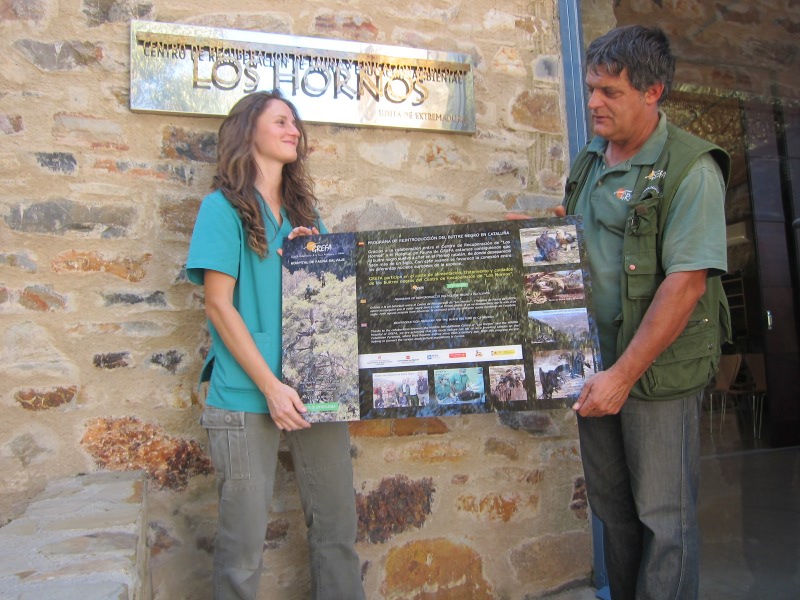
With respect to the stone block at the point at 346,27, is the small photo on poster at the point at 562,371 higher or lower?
lower

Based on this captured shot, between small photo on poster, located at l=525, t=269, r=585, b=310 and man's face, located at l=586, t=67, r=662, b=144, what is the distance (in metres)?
0.48

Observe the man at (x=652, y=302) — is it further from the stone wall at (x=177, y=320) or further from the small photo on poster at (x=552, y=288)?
the stone wall at (x=177, y=320)

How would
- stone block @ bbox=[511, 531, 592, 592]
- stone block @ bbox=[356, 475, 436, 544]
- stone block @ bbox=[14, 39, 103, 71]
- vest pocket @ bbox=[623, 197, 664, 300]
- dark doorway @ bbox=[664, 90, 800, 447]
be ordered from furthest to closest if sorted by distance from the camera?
dark doorway @ bbox=[664, 90, 800, 447]
stone block @ bbox=[511, 531, 592, 592]
stone block @ bbox=[356, 475, 436, 544]
stone block @ bbox=[14, 39, 103, 71]
vest pocket @ bbox=[623, 197, 664, 300]

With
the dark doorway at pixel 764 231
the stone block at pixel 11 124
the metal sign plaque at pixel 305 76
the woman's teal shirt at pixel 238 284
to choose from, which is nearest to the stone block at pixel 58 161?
the stone block at pixel 11 124

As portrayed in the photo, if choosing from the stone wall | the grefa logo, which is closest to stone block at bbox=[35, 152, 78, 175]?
the stone wall

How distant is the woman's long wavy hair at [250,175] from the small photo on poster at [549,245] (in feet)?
2.55

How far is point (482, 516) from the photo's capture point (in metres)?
2.64

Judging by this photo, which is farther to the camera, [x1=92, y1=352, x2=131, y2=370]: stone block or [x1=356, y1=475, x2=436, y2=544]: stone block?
[x1=356, y1=475, x2=436, y2=544]: stone block

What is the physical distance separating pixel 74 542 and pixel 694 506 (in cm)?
172

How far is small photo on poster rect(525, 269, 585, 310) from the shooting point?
1895 millimetres

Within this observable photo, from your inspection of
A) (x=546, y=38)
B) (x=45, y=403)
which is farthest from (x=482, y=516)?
(x=546, y=38)

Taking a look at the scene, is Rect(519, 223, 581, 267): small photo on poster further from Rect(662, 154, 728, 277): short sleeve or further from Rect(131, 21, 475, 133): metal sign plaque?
Rect(131, 21, 475, 133): metal sign plaque

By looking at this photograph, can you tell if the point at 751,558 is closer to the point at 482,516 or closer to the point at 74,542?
the point at 482,516

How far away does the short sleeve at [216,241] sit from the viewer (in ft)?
6.05
